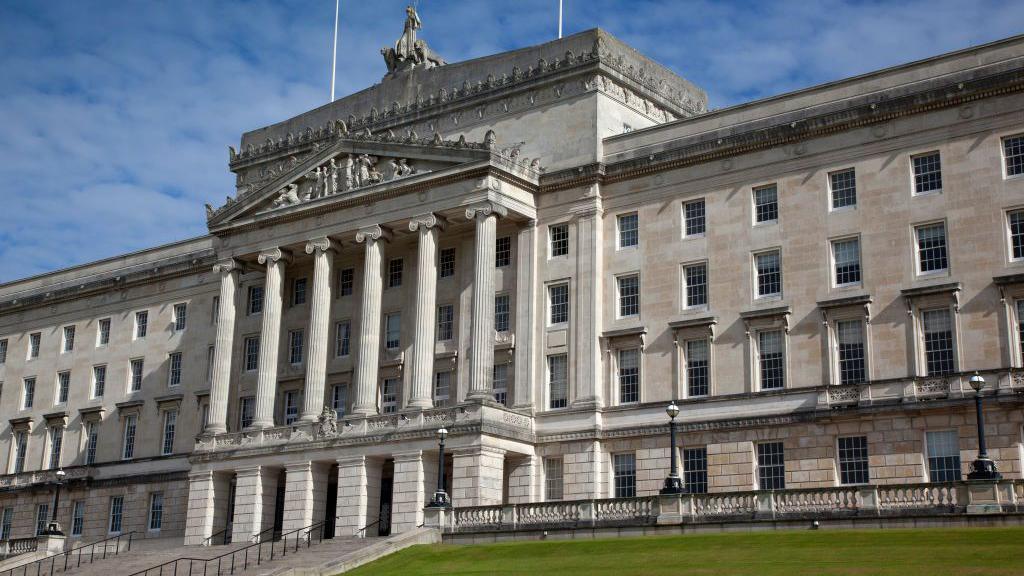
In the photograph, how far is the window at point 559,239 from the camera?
6394cm

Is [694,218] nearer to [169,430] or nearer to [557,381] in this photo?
[557,381]

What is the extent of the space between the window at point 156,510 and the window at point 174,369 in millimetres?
6839

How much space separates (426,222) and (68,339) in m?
35.6

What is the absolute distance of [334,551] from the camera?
2133 inches

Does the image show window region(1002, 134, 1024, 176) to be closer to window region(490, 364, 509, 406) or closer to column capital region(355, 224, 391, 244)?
window region(490, 364, 509, 406)

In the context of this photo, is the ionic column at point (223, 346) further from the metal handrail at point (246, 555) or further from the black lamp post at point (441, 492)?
the black lamp post at point (441, 492)

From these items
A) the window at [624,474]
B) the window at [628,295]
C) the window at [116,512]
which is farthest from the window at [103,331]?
the window at [624,474]

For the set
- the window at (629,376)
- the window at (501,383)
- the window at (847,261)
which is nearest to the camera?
the window at (847,261)

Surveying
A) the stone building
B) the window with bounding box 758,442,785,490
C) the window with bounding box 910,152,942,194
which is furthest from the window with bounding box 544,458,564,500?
the window with bounding box 910,152,942,194

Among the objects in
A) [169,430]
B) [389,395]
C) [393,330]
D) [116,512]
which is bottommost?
[116,512]

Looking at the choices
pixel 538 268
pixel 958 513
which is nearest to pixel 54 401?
pixel 538 268

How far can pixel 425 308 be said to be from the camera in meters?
62.9

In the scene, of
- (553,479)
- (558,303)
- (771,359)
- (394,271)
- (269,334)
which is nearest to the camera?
(771,359)

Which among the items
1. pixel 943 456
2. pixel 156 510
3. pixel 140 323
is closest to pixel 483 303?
pixel 943 456
